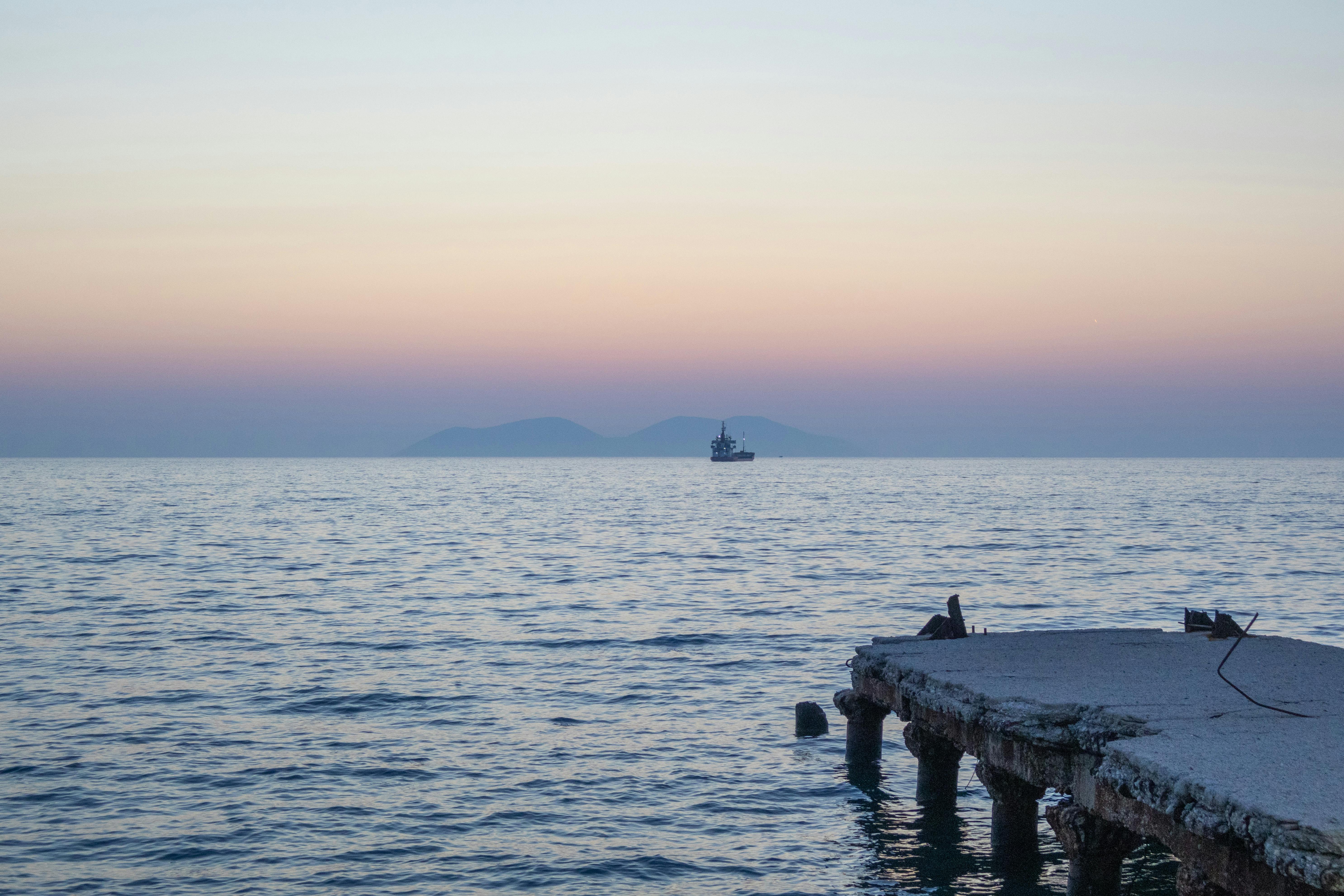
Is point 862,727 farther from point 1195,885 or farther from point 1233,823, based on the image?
point 1233,823

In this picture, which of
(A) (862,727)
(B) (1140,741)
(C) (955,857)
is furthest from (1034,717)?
(A) (862,727)

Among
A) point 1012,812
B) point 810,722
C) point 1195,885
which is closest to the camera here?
point 1195,885

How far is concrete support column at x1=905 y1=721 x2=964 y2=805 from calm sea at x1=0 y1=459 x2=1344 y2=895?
12.6 inches

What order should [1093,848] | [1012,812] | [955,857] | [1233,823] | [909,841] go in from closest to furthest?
1. [1233,823]
2. [1093,848]
3. [1012,812]
4. [955,857]
5. [909,841]

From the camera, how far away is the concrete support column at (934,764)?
43.9 ft

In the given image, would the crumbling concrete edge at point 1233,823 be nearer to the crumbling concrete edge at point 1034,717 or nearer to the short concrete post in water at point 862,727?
the crumbling concrete edge at point 1034,717

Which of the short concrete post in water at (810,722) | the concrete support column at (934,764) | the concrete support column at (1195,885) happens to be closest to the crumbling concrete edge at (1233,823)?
the concrete support column at (1195,885)

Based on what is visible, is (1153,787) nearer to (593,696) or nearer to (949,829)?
(949,829)

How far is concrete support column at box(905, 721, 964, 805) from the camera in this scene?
1338cm

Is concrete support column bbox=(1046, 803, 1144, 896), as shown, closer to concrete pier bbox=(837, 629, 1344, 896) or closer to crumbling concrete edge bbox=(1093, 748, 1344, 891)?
concrete pier bbox=(837, 629, 1344, 896)

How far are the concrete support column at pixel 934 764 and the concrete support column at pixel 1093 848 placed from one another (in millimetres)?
3682

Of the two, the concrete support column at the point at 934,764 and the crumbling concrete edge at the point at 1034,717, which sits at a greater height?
the crumbling concrete edge at the point at 1034,717

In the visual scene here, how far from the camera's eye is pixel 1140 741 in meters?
8.80

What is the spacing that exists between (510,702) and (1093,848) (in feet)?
40.8
